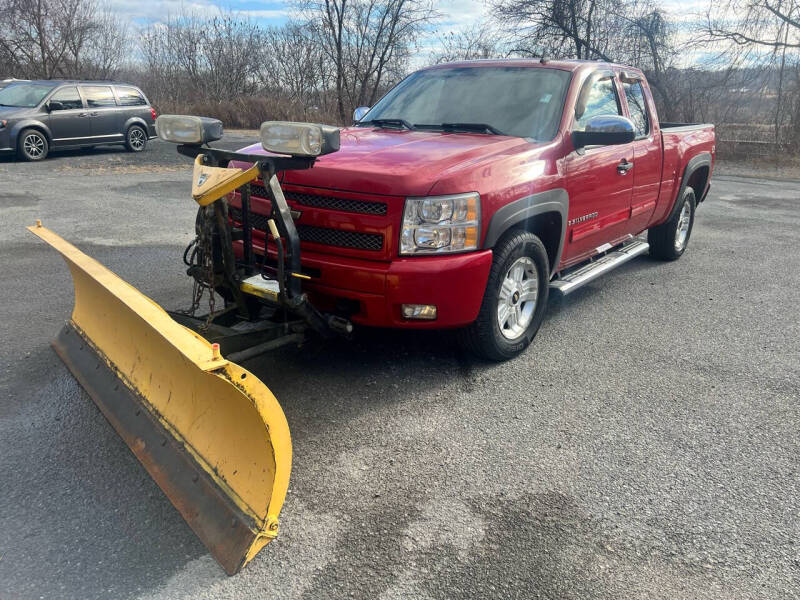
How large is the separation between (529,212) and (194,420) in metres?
2.36

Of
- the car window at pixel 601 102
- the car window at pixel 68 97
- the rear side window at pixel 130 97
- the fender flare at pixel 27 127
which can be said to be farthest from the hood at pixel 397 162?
the rear side window at pixel 130 97

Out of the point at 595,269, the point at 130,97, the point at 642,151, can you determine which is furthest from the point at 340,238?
the point at 130,97

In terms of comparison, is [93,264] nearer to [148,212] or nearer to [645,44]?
[148,212]

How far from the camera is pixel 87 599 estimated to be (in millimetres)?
2246

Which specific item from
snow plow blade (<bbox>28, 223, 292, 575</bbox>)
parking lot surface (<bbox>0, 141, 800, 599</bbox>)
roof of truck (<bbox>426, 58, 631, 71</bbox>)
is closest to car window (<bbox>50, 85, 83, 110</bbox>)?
parking lot surface (<bbox>0, 141, 800, 599</bbox>)

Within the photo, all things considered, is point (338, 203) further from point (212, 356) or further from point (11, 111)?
point (11, 111)

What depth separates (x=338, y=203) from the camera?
12.1ft

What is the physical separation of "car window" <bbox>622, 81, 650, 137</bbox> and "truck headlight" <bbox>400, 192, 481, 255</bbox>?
2.76 m

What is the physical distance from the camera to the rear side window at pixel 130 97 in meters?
15.8

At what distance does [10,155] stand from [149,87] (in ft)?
66.9

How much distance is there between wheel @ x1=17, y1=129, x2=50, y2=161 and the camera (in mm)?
13656

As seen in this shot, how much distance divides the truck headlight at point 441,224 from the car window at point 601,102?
1.53m

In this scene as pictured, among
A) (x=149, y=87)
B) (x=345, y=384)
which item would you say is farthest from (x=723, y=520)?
(x=149, y=87)

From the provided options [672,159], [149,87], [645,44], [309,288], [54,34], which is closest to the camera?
[309,288]
